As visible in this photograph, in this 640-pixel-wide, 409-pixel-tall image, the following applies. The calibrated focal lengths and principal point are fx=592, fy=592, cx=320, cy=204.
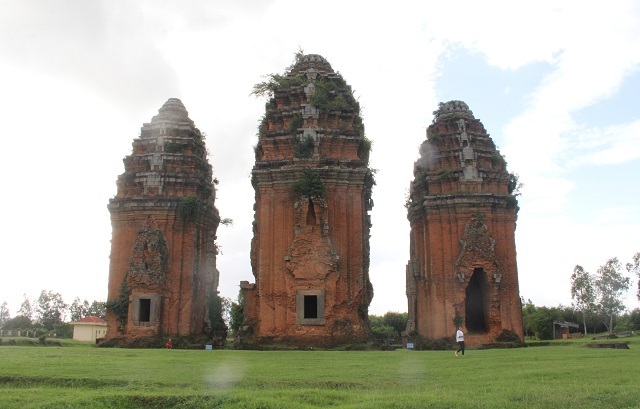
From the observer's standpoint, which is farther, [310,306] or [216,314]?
[216,314]

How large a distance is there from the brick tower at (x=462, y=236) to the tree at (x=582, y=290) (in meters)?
32.5

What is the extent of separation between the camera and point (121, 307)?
2611 cm

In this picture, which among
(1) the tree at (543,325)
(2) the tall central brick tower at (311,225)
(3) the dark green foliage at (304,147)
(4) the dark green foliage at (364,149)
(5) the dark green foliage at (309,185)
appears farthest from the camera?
(1) the tree at (543,325)

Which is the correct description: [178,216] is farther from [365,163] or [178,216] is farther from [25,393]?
[25,393]

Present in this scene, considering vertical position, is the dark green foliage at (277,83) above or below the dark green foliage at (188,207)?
above

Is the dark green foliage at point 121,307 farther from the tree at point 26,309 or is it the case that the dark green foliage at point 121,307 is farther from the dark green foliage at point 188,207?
the tree at point 26,309

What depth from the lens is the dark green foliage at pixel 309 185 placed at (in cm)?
2339

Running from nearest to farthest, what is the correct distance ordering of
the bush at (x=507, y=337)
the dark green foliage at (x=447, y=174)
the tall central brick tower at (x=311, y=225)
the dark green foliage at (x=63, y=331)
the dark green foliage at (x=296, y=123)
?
the tall central brick tower at (x=311, y=225) < the bush at (x=507, y=337) < the dark green foliage at (x=296, y=123) < the dark green foliage at (x=447, y=174) < the dark green foliage at (x=63, y=331)

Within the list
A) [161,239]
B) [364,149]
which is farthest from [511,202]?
[161,239]

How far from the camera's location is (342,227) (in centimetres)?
2380

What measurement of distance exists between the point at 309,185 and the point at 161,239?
7.89 metres

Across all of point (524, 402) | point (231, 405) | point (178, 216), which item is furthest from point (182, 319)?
point (524, 402)

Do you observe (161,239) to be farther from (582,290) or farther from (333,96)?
(582,290)

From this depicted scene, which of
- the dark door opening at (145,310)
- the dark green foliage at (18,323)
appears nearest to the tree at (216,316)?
the dark door opening at (145,310)
